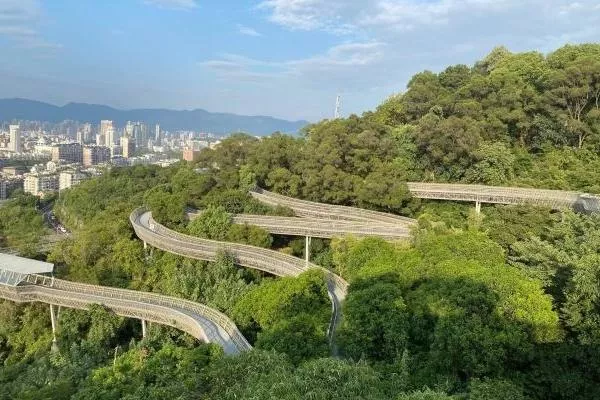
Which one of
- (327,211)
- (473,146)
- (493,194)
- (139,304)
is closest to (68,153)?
(327,211)

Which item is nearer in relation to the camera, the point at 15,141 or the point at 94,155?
the point at 94,155

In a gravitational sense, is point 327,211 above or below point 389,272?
below

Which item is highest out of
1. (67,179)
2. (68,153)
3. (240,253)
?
(240,253)

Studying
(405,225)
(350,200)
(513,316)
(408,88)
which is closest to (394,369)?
(513,316)

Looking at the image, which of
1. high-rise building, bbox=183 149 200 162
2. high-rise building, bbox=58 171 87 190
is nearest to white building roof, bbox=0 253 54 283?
high-rise building, bbox=183 149 200 162

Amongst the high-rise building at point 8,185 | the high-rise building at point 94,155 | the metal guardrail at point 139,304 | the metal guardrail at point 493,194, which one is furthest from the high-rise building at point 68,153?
the metal guardrail at point 493,194

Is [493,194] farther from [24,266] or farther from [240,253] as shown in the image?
[24,266]

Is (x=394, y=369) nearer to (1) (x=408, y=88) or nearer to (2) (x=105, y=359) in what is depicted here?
(2) (x=105, y=359)

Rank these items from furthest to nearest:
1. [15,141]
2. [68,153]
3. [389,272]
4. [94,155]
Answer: [15,141], [68,153], [94,155], [389,272]
